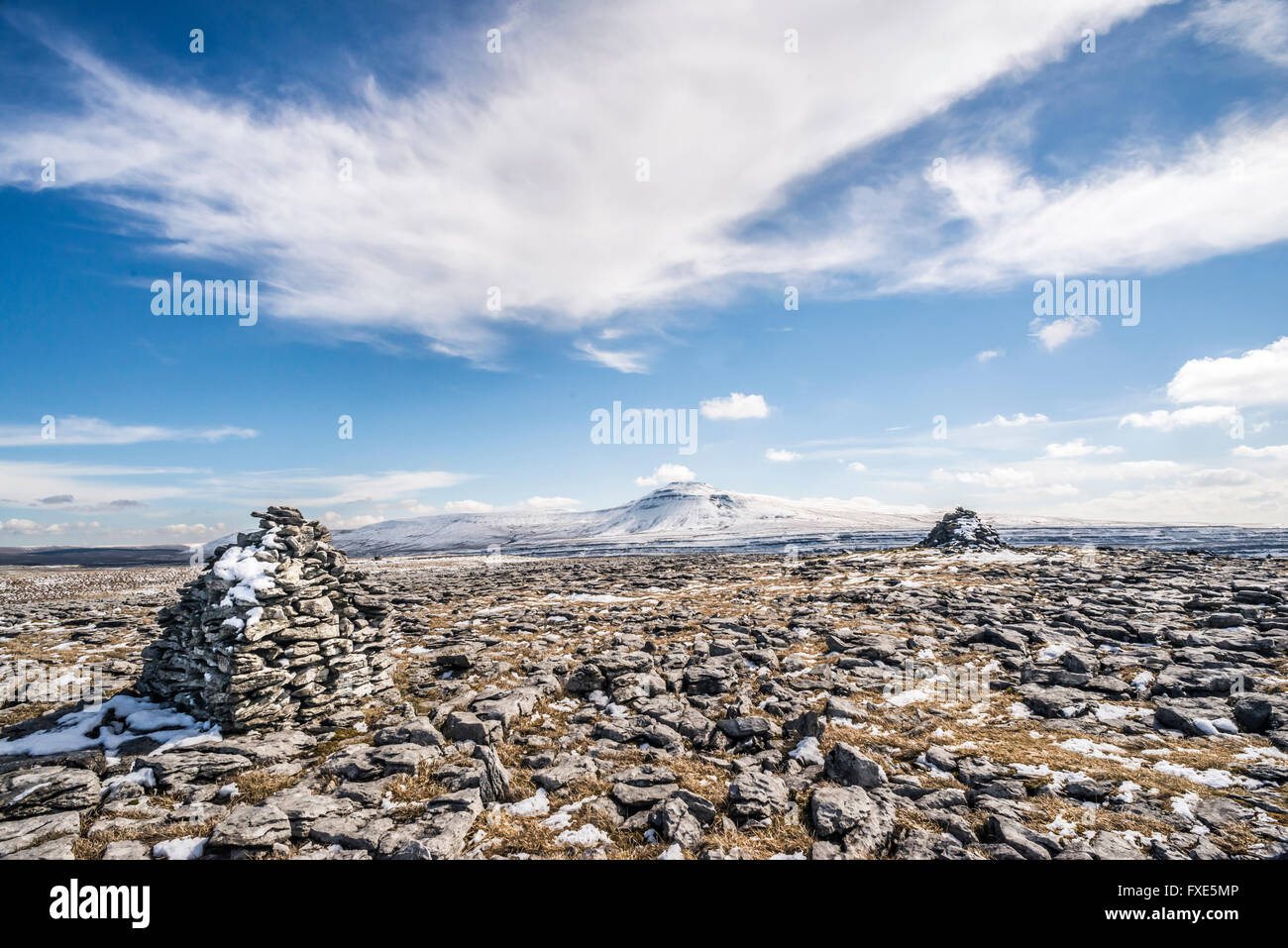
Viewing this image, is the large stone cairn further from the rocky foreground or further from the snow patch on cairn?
the snow patch on cairn

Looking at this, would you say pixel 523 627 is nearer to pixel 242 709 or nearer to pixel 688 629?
pixel 688 629

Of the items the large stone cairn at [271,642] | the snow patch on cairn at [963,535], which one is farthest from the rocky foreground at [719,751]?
the snow patch on cairn at [963,535]

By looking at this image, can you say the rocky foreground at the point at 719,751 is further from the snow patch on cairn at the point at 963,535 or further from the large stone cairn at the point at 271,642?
the snow patch on cairn at the point at 963,535

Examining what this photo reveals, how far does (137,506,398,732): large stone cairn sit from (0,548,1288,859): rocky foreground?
2.16ft

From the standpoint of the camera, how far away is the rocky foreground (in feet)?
25.6

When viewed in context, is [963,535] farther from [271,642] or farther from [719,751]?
[271,642]

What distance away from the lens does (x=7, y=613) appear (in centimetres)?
3241

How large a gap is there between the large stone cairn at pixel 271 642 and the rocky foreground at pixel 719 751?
0.66 m

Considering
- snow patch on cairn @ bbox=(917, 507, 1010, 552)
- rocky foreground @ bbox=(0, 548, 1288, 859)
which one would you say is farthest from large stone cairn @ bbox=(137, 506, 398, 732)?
snow patch on cairn @ bbox=(917, 507, 1010, 552)

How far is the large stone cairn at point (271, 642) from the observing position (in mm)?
12289

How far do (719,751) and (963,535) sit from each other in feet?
190
